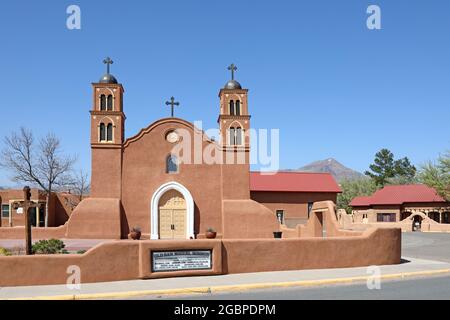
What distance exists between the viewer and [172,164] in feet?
96.4

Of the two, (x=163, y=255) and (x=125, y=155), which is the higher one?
(x=125, y=155)

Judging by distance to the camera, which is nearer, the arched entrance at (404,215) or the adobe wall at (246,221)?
the adobe wall at (246,221)

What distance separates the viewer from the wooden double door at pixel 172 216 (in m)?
28.8

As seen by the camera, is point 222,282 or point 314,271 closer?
point 222,282

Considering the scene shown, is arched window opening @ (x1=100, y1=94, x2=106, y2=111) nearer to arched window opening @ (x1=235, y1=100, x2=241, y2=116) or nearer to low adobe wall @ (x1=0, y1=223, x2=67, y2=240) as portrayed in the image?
low adobe wall @ (x1=0, y1=223, x2=67, y2=240)

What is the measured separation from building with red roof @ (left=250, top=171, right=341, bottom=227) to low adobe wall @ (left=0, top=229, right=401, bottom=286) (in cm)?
2372

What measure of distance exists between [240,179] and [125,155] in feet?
23.5

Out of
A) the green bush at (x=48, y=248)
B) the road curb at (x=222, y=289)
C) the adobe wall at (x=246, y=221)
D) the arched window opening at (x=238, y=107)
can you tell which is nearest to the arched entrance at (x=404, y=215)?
the adobe wall at (x=246, y=221)

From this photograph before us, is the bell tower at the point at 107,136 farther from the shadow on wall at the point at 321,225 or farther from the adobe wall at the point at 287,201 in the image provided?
the adobe wall at the point at 287,201

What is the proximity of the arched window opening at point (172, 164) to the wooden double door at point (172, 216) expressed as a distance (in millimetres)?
1283
